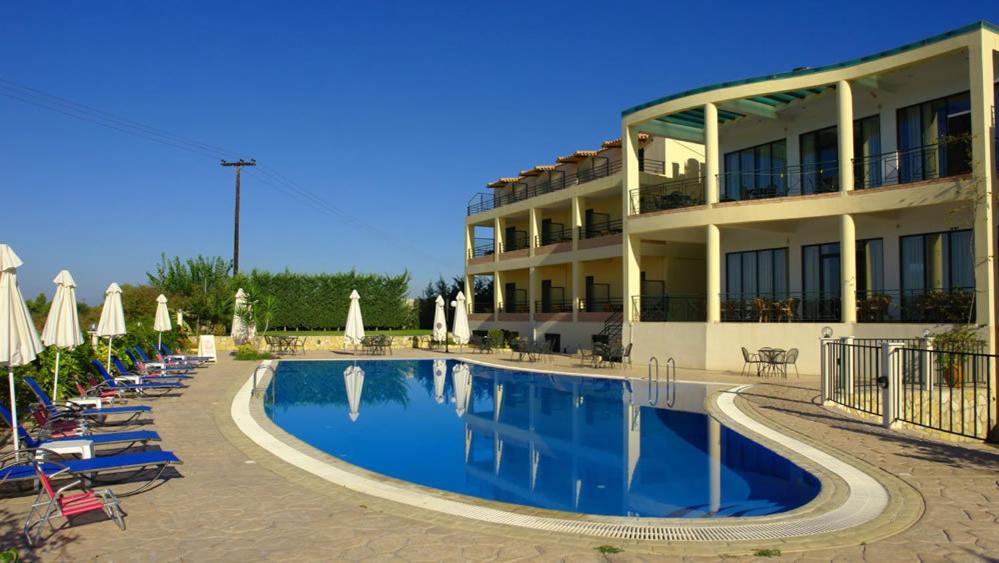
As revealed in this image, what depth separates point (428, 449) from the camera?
11148 millimetres

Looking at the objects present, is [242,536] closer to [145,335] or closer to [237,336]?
[145,335]

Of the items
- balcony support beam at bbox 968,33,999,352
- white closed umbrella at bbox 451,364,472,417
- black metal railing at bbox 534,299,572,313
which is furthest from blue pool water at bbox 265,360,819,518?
black metal railing at bbox 534,299,572,313

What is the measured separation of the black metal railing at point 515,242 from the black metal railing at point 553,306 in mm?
3290

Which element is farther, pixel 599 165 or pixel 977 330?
pixel 599 165

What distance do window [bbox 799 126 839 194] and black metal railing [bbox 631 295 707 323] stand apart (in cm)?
520

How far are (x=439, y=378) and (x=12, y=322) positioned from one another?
15124 mm

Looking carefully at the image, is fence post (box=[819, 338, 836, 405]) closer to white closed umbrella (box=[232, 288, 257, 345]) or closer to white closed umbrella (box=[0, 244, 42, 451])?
white closed umbrella (box=[0, 244, 42, 451])

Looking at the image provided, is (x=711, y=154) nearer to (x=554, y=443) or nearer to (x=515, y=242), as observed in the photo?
(x=554, y=443)

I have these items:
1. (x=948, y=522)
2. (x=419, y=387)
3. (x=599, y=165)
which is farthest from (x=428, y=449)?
(x=599, y=165)

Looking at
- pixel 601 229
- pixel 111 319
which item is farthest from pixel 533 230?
pixel 111 319

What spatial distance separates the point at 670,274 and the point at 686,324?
660 centimetres

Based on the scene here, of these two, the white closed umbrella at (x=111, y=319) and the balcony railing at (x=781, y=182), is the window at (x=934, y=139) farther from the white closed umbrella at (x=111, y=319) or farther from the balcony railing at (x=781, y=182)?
the white closed umbrella at (x=111, y=319)

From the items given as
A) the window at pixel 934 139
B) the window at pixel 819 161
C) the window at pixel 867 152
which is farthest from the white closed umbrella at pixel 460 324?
the window at pixel 934 139

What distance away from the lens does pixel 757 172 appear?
23.4 meters
